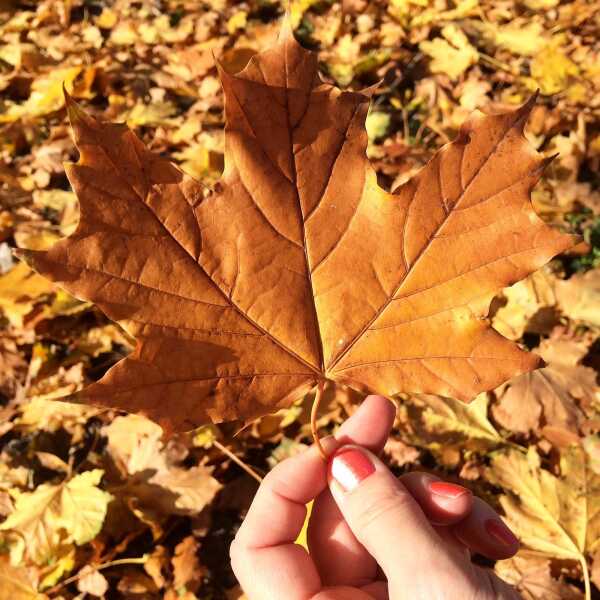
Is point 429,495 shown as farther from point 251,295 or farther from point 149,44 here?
point 149,44

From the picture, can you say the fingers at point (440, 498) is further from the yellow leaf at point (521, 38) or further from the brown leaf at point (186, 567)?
the yellow leaf at point (521, 38)

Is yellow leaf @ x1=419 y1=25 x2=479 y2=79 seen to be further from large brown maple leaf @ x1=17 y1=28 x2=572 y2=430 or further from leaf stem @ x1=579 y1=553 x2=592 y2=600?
leaf stem @ x1=579 y1=553 x2=592 y2=600

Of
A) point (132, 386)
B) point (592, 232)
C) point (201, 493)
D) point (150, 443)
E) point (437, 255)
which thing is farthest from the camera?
point (592, 232)

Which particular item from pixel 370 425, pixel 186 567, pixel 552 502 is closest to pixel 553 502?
pixel 552 502

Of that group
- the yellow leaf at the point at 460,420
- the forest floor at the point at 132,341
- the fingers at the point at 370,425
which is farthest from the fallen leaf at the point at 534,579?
the fingers at the point at 370,425

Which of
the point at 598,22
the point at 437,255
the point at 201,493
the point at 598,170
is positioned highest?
the point at 437,255

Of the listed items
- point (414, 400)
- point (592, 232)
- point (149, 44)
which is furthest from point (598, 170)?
point (149, 44)
